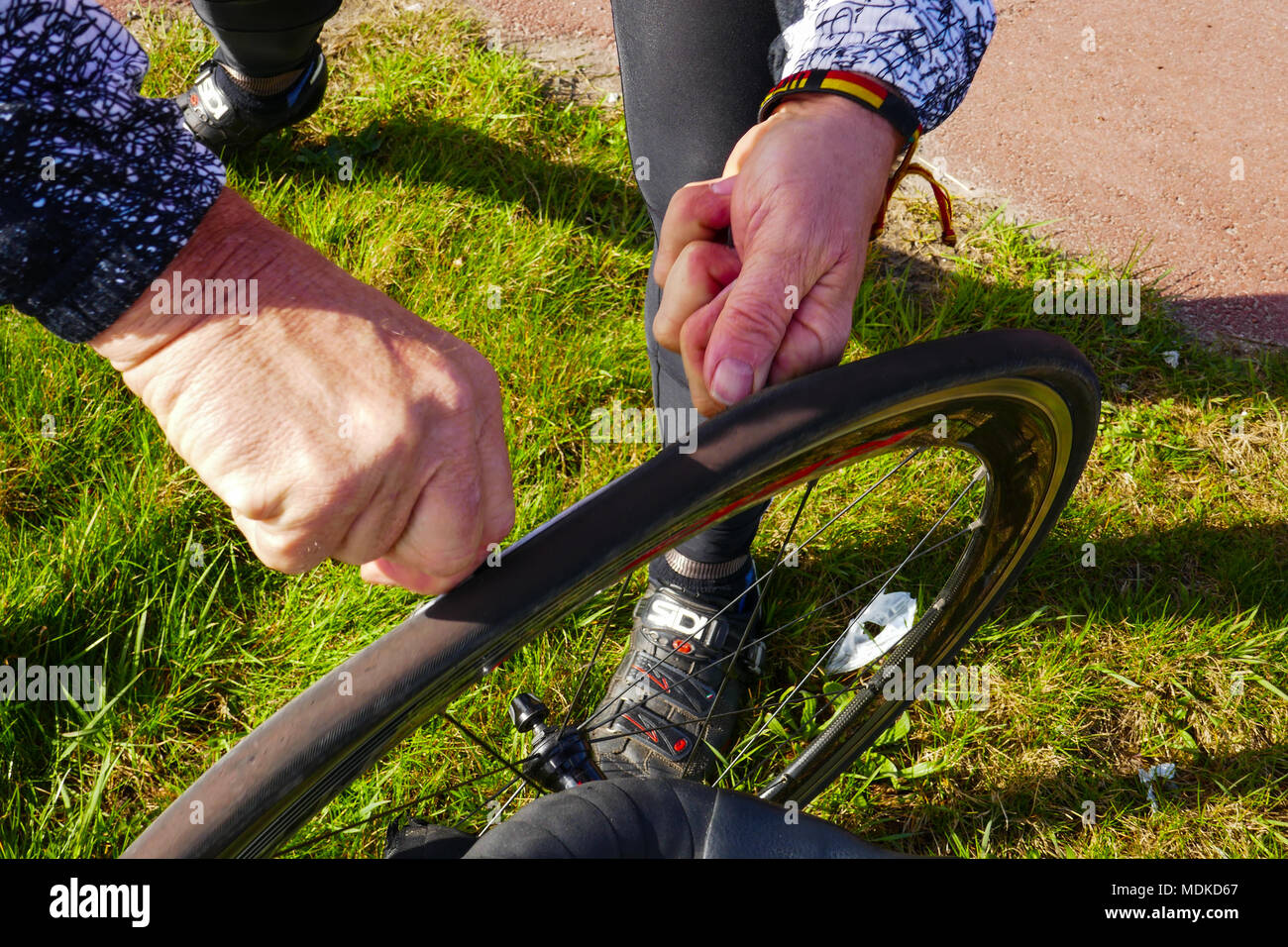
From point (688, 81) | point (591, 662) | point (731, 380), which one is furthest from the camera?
point (591, 662)

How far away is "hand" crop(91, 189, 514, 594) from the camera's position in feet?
2.78

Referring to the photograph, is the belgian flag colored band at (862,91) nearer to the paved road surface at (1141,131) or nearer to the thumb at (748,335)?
the thumb at (748,335)

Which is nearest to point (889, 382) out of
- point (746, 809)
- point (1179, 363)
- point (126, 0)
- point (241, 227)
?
point (746, 809)

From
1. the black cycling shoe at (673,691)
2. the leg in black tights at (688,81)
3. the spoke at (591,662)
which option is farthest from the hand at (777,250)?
the black cycling shoe at (673,691)

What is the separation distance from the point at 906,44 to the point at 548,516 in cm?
151

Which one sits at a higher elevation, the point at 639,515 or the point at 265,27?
the point at 265,27

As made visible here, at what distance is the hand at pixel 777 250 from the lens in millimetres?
1162

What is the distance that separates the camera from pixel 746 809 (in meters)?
1.14

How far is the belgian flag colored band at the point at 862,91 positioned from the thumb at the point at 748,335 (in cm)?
36

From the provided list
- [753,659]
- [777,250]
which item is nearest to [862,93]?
[777,250]

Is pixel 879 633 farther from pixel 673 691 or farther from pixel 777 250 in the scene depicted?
pixel 777 250

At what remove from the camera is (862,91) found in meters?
1.34

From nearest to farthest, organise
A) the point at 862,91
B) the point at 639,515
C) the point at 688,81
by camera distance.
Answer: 1. the point at 639,515
2. the point at 862,91
3. the point at 688,81
